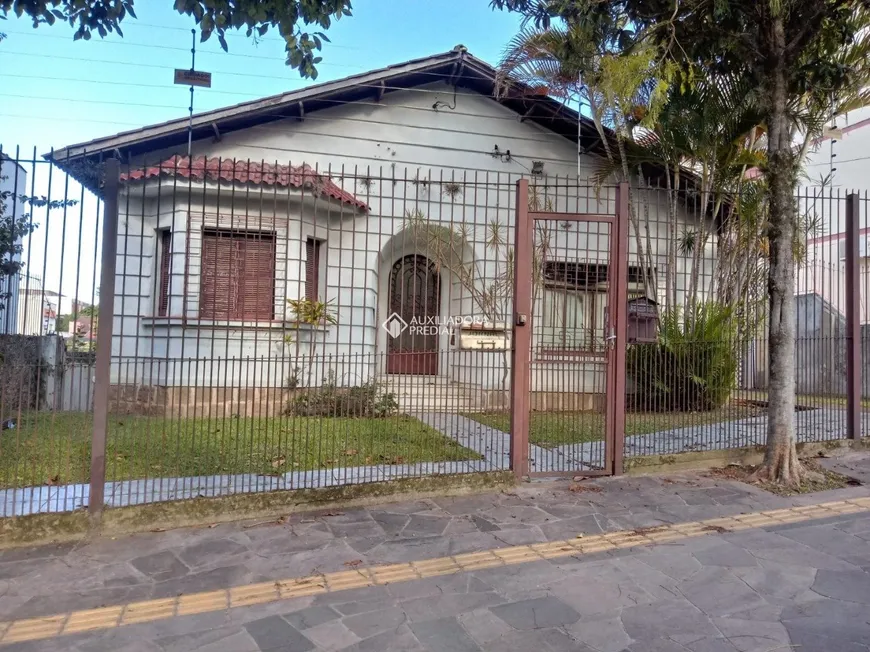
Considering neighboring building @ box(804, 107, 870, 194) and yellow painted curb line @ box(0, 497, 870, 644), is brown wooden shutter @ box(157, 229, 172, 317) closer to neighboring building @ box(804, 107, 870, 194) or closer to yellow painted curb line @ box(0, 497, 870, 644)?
yellow painted curb line @ box(0, 497, 870, 644)

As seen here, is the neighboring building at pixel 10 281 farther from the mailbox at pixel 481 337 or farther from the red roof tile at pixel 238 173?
the mailbox at pixel 481 337

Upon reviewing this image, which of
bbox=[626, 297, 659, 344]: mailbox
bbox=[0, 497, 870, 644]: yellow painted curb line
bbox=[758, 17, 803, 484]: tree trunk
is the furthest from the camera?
bbox=[626, 297, 659, 344]: mailbox

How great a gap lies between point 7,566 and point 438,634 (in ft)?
9.58

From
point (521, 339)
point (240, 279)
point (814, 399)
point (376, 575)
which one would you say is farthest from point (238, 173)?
point (814, 399)

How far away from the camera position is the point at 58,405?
4.91 m

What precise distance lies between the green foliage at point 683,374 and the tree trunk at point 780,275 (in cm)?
83

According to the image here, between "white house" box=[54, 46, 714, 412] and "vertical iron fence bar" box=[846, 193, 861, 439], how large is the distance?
2070 mm

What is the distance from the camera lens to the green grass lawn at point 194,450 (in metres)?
5.02

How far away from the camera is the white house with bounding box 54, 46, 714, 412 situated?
277 inches

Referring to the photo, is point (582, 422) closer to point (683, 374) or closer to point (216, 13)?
point (683, 374)

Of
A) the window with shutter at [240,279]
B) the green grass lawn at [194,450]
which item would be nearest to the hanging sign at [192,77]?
the window with shutter at [240,279]

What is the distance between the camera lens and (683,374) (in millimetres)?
7211

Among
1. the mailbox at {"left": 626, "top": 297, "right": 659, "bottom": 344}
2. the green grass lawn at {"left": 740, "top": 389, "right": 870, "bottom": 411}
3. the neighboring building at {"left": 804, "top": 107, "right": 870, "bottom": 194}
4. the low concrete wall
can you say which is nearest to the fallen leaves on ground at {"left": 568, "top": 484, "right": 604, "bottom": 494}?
the mailbox at {"left": 626, "top": 297, "right": 659, "bottom": 344}

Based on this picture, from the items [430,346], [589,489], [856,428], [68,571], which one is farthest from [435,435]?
[856,428]
